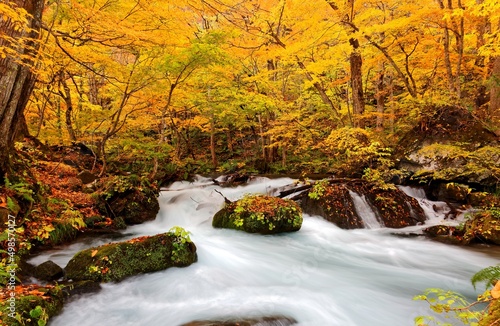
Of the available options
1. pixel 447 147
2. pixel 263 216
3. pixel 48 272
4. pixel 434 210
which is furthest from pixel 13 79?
pixel 434 210

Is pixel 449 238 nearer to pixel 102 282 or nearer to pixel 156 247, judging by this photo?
pixel 156 247

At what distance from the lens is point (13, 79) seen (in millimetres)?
5035

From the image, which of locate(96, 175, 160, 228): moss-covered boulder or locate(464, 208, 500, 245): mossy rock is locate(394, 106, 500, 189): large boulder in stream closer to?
locate(464, 208, 500, 245): mossy rock

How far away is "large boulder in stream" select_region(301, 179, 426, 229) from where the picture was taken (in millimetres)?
8297

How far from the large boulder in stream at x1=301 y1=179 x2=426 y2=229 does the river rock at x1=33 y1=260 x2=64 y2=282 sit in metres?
6.12

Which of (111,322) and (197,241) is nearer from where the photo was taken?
(111,322)

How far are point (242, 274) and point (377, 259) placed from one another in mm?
3006

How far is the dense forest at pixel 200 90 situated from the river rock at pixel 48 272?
12.7 inches

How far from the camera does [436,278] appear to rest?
5.51 meters

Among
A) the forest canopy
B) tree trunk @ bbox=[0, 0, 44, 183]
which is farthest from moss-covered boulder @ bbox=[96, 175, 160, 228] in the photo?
tree trunk @ bbox=[0, 0, 44, 183]

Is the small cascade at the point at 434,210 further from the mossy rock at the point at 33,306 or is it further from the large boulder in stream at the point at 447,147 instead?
the mossy rock at the point at 33,306

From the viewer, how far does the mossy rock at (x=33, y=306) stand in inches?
112

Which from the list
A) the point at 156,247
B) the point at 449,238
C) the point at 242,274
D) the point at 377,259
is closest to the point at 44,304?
the point at 156,247

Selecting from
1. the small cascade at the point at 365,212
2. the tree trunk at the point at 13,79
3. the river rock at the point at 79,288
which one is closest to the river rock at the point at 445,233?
the small cascade at the point at 365,212
